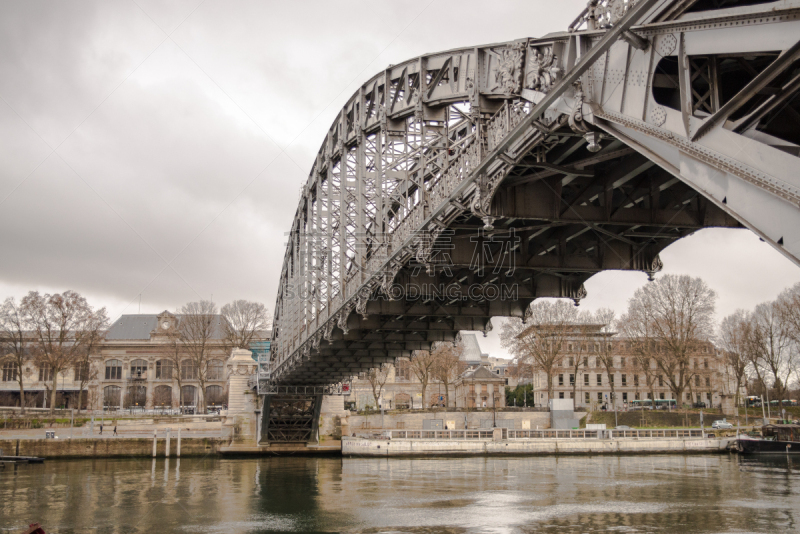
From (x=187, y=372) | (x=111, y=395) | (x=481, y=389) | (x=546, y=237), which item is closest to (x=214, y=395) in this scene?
(x=187, y=372)

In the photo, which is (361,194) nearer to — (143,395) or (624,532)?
(624,532)

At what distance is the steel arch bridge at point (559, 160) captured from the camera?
7484mm

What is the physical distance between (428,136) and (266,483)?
29.1m

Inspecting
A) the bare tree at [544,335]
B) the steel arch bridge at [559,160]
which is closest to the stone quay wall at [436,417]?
the bare tree at [544,335]

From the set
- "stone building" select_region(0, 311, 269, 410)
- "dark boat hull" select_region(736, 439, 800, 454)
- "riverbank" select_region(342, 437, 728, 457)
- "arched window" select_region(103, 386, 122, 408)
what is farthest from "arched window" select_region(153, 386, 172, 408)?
"dark boat hull" select_region(736, 439, 800, 454)

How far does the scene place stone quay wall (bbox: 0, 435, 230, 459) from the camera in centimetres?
5353

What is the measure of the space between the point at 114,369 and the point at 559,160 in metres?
106

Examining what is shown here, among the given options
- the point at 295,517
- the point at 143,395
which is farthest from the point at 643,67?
the point at 143,395

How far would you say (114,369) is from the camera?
108 metres

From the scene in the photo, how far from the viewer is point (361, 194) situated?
26.8 meters

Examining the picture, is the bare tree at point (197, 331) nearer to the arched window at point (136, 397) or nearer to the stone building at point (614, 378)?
the arched window at point (136, 397)

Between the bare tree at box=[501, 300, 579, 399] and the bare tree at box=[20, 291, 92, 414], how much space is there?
142ft

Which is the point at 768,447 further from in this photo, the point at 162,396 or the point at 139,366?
the point at 139,366

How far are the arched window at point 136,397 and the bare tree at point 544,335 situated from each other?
5659 cm
